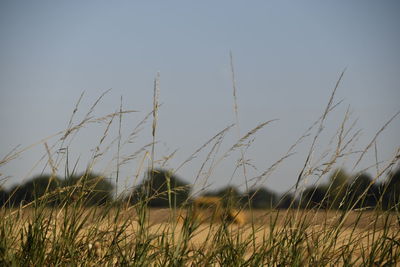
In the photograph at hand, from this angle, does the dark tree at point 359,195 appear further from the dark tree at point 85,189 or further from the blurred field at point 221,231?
the dark tree at point 85,189

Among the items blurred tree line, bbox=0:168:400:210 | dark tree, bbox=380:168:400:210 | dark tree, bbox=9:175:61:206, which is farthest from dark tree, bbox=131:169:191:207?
dark tree, bbox=380:168:400:210

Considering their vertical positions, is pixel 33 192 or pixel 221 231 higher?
pixel 33 192

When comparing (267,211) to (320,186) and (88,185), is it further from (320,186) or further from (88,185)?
(88,185)

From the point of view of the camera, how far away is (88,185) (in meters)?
2.62

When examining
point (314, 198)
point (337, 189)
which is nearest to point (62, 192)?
point (314, 198)

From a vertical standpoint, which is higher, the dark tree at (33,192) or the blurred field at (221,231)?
the dark tree at (33,192)

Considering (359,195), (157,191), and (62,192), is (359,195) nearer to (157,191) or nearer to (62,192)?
(157,191)

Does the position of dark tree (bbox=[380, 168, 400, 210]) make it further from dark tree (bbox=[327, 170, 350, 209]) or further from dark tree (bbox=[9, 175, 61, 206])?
dark tree (bbox=[9, 175, 61, 206])

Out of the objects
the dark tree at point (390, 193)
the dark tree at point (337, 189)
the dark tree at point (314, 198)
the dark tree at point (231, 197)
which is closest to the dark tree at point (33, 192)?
the dark tree at point (231, 197)

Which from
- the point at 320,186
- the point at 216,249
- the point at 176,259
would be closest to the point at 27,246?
the point at 176,259

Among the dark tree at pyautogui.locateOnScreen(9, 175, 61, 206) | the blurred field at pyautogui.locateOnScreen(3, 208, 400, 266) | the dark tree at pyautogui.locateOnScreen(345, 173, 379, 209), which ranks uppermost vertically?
the dark tree at pyautogui.locateOnScreen(345, 173, 379, 209)

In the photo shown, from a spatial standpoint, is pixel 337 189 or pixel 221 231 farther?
pixel 337 189

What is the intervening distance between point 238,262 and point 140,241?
41 cm

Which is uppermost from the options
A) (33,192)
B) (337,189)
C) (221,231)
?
(337,189)
